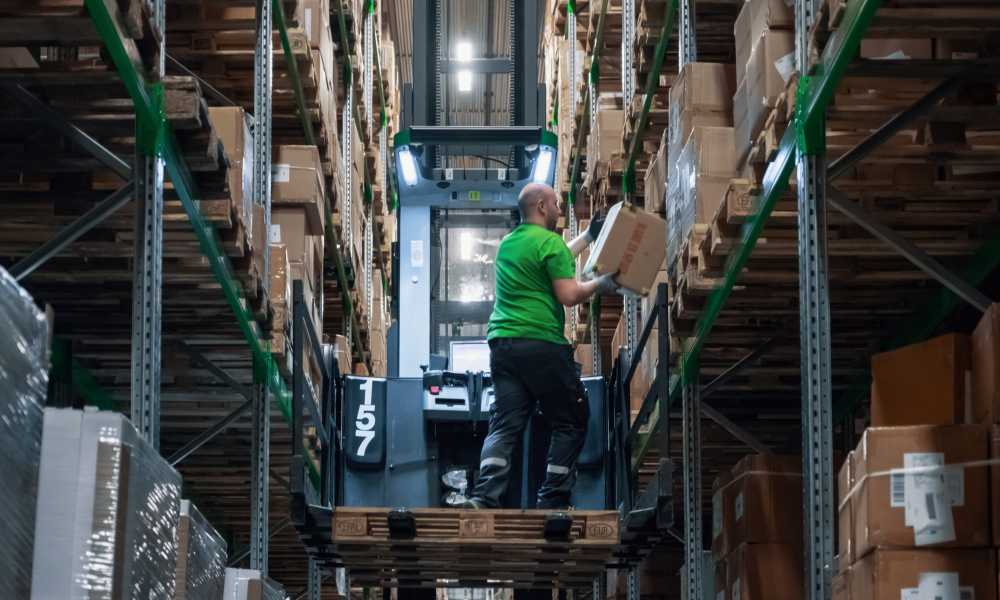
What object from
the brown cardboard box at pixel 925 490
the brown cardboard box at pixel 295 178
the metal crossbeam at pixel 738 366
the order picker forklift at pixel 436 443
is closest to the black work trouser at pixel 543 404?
the order picker forklift at pixel 436 443

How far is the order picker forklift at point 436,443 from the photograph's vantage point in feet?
28.0

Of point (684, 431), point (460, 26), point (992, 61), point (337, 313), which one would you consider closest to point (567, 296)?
point (684, 431)

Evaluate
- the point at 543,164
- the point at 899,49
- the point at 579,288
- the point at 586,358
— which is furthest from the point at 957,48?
the point at 543,164

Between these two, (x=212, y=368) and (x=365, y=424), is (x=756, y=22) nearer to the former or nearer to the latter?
(x=212, y=368)

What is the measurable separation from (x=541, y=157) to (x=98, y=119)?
679 centimetres

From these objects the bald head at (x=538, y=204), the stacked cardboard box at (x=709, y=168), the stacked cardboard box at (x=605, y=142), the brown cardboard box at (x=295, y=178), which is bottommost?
the stacked cardboard box at (x=709, y=168)

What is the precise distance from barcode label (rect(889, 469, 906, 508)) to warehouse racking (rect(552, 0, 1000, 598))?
506mm

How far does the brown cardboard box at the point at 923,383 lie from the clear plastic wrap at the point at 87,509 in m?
3.25

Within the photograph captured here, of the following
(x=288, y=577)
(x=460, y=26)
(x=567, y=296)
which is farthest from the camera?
(x=460, y=26)

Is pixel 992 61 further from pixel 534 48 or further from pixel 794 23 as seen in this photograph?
pixel 534 48

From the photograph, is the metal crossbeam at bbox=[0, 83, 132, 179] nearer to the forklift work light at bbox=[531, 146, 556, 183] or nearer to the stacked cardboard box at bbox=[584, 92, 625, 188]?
the stacked cardboard box at bbox=[584, 92, 625, 188]

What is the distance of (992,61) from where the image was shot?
596 centimetres

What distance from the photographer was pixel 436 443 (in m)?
10.3

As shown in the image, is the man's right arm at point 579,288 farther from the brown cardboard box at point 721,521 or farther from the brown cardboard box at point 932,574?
the brown cardboard box at point 932,574
